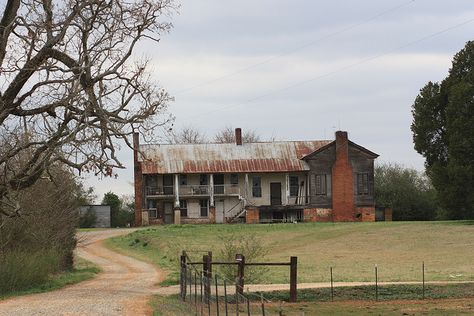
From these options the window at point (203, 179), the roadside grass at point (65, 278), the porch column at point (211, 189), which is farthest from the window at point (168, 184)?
the roadside grass at point (65, 278)

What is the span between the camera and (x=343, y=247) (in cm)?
5094

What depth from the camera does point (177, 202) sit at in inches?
2968

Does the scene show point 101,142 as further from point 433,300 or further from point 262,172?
point 262,172

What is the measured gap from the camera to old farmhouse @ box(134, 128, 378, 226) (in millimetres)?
74812

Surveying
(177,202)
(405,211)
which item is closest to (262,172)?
(177,202)

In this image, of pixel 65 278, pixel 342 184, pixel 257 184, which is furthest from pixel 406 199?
pixel 65 278

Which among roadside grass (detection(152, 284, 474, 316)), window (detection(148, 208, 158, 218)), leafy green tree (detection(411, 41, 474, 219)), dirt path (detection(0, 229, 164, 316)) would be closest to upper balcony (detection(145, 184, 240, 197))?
window (detection(148, 208, 158, 218))

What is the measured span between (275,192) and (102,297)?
5245 cm

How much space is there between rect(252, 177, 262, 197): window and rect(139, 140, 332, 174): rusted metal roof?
1723 mm

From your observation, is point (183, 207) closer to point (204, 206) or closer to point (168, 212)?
point (168, 212)

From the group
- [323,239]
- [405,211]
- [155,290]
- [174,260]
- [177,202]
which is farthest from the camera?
[405,211]

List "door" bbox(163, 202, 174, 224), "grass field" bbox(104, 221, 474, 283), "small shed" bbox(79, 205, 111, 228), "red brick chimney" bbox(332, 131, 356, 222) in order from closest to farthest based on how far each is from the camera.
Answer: "grass field" bbox(104, 221, 474, 283), "red brick chimney" bbox(332, 131, 356, 222), "door" bbox(163, 202, 174, 224), "small shed" bbox(79, 205, 111, 228)

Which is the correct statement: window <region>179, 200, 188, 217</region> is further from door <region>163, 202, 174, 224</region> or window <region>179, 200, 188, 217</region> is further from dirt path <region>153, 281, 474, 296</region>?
dirt path <region>153, 281, 474, 296</region>

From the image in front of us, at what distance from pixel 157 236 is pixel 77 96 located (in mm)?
31279
